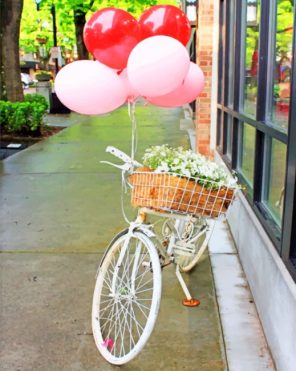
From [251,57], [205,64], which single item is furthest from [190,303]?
[205,64]

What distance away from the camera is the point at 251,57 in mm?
4332

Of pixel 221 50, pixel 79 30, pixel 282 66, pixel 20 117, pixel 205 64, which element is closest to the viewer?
pixel 282 66

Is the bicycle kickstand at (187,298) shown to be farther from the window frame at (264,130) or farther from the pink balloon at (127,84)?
the pink balloon at (127,84)

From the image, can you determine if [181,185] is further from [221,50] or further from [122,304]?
[221,50]

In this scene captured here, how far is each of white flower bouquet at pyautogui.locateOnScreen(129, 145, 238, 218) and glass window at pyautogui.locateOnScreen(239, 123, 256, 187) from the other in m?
1.36

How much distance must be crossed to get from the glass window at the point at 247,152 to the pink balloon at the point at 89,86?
170cm

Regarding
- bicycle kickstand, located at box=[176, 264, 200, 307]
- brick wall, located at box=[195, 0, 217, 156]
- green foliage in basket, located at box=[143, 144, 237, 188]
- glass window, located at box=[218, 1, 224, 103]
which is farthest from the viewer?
brick wall, located at box=[195, 0, 217, 156]

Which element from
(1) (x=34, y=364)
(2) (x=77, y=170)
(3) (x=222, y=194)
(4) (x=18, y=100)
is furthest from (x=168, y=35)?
(4) (x=18, y=100)

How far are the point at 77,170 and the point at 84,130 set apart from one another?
5336 mm

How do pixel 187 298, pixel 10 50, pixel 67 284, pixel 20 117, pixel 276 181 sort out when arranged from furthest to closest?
1. pixel 10 50
2. pixel 20 117
3. pixel 67 284
4. pixel 187 298
5. pixel 276 181

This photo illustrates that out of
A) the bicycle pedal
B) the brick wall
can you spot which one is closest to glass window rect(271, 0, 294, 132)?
the bicycle pedal

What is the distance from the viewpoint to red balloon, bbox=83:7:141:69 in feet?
8.63

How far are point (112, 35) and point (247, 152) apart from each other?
224cm

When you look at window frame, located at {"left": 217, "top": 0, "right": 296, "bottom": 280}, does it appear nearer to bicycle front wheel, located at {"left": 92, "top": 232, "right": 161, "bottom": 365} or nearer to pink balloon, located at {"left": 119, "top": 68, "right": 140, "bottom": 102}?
bicycle front wheel, located at {"left": 92, "top": 232, "right": 161, "bottom": 365}
